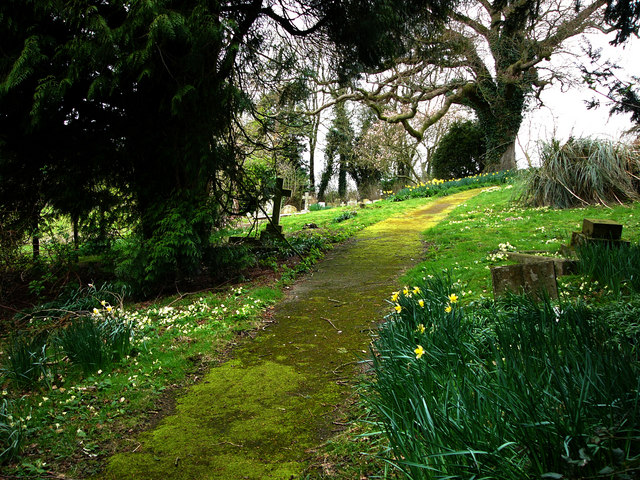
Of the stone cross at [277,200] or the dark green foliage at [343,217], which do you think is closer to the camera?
the stone cross at [277,200]

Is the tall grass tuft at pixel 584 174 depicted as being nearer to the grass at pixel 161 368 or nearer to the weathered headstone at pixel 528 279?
the grass at pixel 161 368

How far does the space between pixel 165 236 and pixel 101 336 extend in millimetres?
2335

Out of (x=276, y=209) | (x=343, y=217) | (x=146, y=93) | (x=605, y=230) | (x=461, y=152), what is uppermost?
(x=461, y=152)

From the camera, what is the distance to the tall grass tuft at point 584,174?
27.7ft

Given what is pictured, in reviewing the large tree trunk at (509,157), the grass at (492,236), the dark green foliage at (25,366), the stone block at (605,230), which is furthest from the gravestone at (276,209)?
the large tree trunk at (509,157)

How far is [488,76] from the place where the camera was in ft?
53.8

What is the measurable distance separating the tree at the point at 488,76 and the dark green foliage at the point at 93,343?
376 inches

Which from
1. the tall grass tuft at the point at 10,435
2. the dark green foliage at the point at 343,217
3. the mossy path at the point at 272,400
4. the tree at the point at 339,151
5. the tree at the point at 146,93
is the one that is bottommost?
the mossy path at the point at 272,400

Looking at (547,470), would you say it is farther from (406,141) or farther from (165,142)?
(406,141)

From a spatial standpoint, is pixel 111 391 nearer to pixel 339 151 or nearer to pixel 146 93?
pixel 146 93

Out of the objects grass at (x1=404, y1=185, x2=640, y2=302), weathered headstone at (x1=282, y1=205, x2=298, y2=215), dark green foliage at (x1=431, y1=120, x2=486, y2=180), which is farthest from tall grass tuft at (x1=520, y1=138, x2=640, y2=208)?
weathered headstone at (x1=282, y1=205, x2=298, y2=215)

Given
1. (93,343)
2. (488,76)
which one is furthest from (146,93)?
(488,76)

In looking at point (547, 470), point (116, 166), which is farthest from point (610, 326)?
point (116, 166)

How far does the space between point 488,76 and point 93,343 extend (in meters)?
17.8
